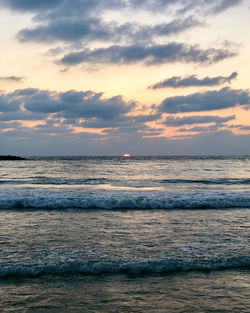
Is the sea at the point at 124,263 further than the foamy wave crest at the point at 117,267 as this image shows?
No

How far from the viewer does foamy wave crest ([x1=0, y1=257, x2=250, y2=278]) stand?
24.3 feet

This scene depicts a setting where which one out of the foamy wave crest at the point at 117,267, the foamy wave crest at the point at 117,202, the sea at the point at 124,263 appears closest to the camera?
the sea at the point at 124,263

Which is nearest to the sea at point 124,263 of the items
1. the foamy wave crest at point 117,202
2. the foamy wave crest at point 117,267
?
the foamy wave crest at point 117,267

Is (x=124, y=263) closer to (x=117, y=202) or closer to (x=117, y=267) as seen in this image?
(x=117, y=267)

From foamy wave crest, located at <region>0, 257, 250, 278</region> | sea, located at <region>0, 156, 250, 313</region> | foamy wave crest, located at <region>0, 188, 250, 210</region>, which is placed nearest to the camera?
sea, located at <region>0, 156, 250, 313</region>

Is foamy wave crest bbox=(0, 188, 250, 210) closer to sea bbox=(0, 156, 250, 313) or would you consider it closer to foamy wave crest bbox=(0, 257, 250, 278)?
sea bbox=(0, 156, 250, 313)

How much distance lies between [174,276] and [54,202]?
44.2ft

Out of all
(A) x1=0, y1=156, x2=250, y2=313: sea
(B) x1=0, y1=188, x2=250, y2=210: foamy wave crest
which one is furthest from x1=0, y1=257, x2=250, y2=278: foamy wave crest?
(B) x1=0, y1=188, x2=250, y2=210: foamy wave crest

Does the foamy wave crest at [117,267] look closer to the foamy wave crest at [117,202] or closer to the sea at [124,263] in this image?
the sea at [124,263]

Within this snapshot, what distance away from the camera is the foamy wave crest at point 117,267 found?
7418 mm

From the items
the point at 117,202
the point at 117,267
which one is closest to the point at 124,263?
the point at 117,267

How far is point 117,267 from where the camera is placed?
7.66 meters

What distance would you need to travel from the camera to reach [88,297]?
609 centimetres

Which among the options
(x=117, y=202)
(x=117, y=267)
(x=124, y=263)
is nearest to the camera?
(x=117, y=267)
